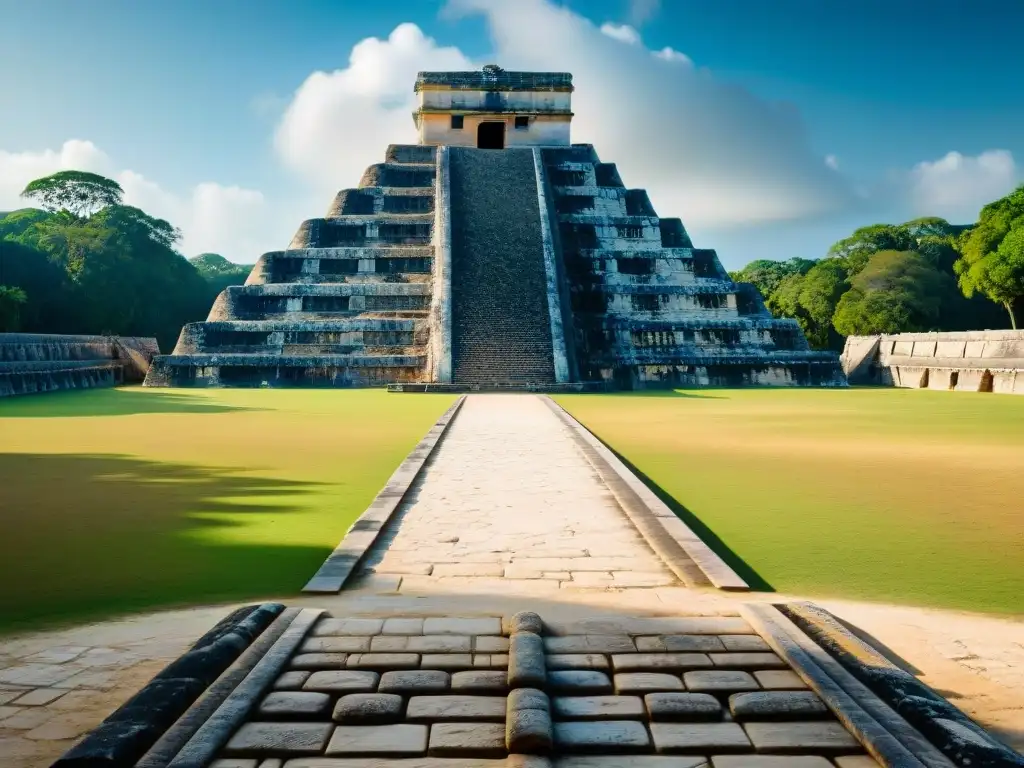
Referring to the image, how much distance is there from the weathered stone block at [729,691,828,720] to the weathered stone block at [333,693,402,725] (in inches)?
42.5

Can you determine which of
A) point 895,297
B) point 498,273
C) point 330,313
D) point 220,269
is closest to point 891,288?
point 895,297

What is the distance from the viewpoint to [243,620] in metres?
3.34

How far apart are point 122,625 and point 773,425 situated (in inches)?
406

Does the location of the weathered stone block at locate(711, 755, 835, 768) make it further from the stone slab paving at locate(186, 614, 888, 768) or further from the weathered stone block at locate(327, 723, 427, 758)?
the weathered stone block at locate(327, 723, 427, 758)

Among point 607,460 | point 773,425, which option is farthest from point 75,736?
point 773,425

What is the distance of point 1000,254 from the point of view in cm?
3366

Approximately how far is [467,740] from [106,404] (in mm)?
15969

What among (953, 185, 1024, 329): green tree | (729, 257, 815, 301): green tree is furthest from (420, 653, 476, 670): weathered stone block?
(729, 257, 815, 301): green tree

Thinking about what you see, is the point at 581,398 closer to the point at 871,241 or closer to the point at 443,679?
the point at 443,679

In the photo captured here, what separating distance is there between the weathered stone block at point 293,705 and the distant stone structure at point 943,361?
2235 centimetres

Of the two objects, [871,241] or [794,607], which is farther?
[871,241]

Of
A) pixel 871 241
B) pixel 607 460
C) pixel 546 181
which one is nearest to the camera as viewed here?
pixel 607 460

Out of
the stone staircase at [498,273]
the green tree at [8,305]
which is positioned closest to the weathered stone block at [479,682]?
the stone staircase at [498,273]

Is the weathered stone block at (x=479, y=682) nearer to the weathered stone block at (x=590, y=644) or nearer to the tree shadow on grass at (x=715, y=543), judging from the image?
the weathered stone block at (x=590, y=644)
